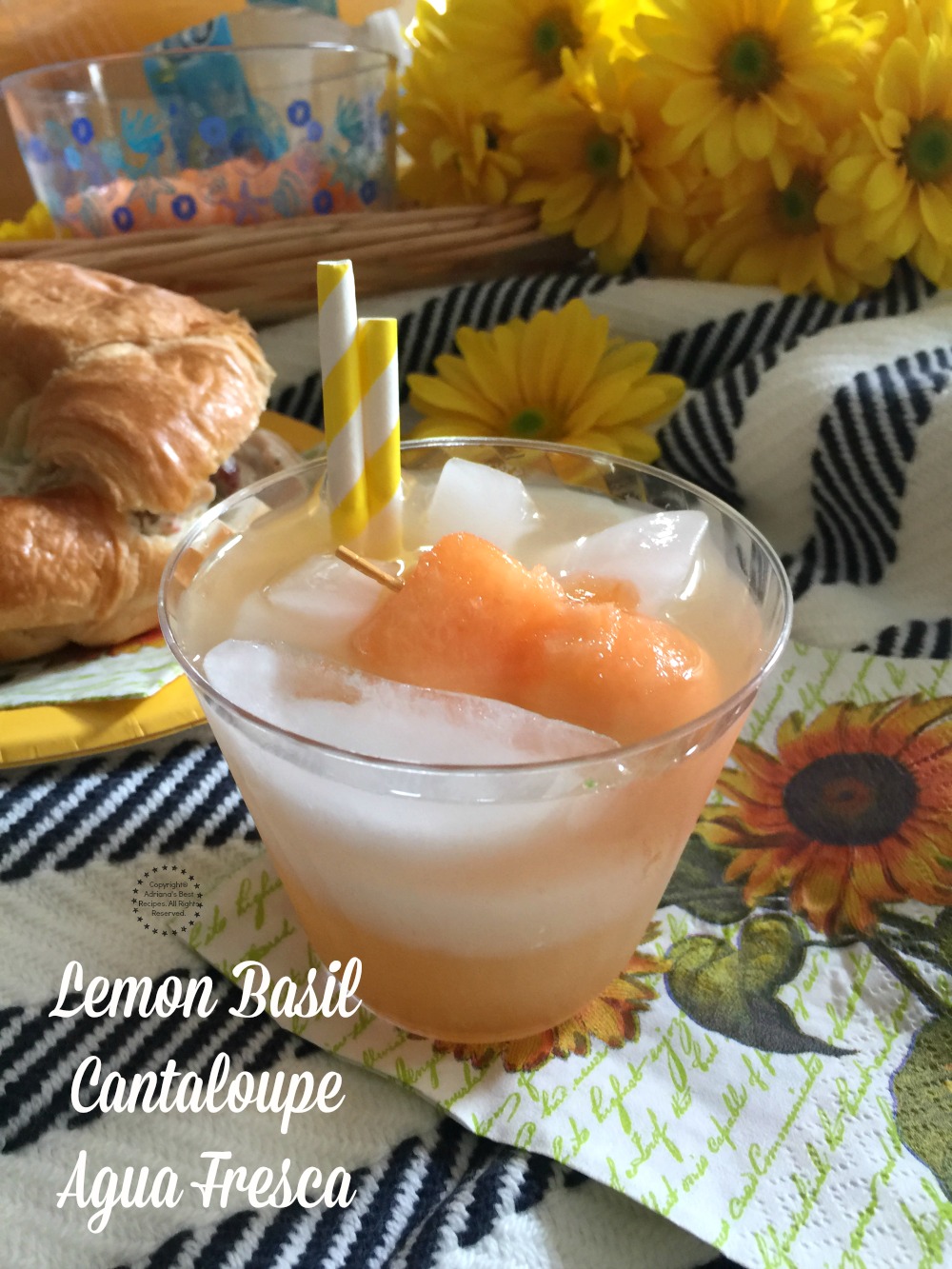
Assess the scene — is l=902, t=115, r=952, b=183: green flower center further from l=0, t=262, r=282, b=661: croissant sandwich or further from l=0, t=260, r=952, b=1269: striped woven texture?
l=0, t=262, r=282, b=661: croissant sandwich

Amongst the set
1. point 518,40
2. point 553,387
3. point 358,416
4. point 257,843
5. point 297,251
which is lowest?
point 257,843

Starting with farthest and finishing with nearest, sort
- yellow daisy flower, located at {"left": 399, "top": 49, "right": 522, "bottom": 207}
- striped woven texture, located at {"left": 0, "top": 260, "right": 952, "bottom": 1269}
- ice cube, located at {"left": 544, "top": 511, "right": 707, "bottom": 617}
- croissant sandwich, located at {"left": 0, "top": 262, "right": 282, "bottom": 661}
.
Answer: yellow daisy flower, located at {"left": 399, "top": 49, "right": 522, "bottom": 207} → croissant sandwich, located at {"left": 0, "top": 262, "right": 282, "bottom": 661} → ice cube, located at {"left": 544, "top": 511, "right": 707, "bottom": 617} → striped woven texture, located at {"left": 0, "top": 260, "right": 952, "bottom": 1269}

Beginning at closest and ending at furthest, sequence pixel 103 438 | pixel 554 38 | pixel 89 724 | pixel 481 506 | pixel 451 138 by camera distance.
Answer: pixel 481 506
pixel 89 724
pixel 103 438
pixel 554 38
pixel 451 138

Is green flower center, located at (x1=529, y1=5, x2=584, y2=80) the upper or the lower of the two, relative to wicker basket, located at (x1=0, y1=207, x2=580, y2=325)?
upper

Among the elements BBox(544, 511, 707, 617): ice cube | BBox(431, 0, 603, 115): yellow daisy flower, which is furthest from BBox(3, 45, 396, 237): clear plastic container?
BBox(544, 511, 707, 617): ice cube

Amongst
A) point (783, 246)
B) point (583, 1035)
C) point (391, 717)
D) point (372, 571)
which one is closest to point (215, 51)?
point (783, 246)

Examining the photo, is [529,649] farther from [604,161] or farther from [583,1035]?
[604,161]

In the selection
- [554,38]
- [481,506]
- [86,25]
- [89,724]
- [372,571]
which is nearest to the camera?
[372,571]

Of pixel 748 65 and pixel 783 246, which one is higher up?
pixel 748 65
